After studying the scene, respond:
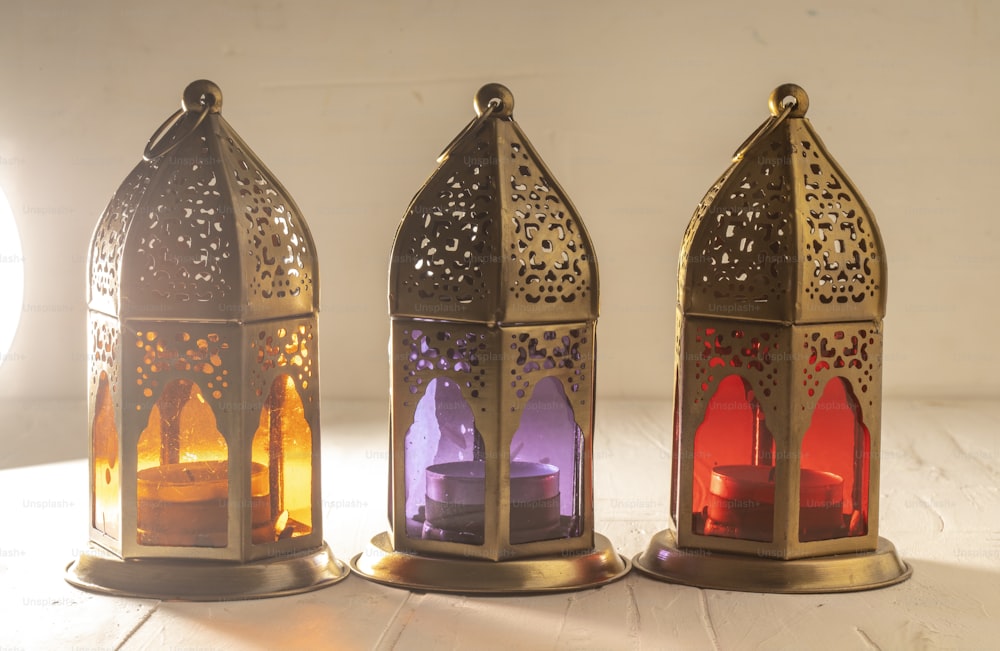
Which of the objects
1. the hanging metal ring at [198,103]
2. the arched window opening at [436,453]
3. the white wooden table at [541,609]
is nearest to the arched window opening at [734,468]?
the white wooden table at [541,609]

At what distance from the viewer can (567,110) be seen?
355 centimetres

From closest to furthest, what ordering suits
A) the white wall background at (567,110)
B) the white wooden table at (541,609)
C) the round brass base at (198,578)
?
1. the white wooden table at (541,609)
2. the round brass base at (198,578)
3. the white wall background at (567,110)

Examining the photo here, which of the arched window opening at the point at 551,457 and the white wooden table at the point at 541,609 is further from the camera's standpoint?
the arched window opening at the point at 551,457

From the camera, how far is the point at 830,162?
1743 mm

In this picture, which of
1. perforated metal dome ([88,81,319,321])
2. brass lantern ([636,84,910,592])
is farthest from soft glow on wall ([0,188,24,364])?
brass lantern ([636,84,910,592])

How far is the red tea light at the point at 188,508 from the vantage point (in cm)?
165

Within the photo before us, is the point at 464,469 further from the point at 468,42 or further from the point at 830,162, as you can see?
the point at 468,42

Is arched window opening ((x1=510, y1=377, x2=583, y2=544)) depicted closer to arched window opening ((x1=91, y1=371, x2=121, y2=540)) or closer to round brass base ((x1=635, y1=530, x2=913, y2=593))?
round brass base ((x1=635, y1=530, x2=913, y2=593))

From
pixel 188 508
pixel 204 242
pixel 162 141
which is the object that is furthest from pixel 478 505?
pixel 162 141

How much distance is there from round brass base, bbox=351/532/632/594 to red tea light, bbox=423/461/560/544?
4 cm

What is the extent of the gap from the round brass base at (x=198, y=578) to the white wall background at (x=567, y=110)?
202 centimetres

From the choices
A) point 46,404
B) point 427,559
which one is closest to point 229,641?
point 427,559

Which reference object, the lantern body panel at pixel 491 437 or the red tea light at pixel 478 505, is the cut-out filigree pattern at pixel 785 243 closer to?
the lantern body panel at pixel 491 437

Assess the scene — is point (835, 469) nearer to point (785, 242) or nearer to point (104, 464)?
point (785, 242)
